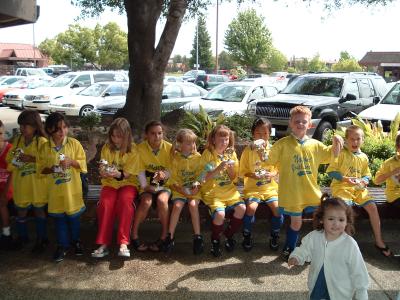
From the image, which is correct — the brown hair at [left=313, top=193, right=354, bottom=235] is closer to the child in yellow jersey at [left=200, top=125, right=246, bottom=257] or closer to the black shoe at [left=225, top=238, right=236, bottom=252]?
the child in yellow jersey at [left=200, top=125, right=246, bottom=257]

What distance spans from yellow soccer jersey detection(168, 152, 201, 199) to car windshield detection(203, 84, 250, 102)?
7.52m

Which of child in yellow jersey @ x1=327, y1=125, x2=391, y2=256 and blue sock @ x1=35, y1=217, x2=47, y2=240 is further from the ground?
child in yellow jersey @ x1=327, y1=125, x2=391, y2=256

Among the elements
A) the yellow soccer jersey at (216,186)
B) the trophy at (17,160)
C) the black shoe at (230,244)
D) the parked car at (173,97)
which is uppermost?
the parked car at (173,97)

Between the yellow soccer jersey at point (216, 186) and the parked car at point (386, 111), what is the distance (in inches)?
184

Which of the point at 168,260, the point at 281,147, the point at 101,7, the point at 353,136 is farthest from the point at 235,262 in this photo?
the point at 101,7

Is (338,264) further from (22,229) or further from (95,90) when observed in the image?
(95,90)

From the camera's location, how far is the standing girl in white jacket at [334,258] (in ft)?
9.59

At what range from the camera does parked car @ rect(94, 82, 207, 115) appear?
1373cm

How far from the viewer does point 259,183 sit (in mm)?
4926

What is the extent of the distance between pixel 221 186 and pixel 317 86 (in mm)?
7400

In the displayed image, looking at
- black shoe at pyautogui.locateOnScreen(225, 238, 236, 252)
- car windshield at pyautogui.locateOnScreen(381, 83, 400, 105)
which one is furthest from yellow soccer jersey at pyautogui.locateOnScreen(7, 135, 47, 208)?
car windshield at pyautogui.locateOnScreen(381, 83, 400, 105)

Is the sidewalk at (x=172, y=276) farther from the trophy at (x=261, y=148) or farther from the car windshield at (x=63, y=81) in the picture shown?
the car windshield at (x=63, y=81)

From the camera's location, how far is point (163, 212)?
462cm

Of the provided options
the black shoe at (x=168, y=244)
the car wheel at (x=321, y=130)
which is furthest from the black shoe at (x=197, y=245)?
the car wheel at (x=321, y=130)
